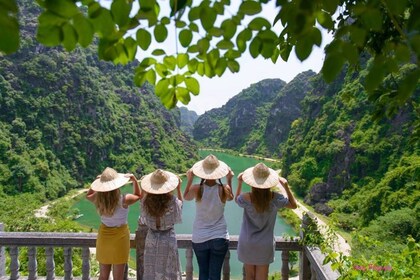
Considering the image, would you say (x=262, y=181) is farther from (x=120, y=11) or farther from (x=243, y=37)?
(x=120, y=11)

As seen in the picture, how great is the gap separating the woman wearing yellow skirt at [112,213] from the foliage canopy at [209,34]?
8.01 ft

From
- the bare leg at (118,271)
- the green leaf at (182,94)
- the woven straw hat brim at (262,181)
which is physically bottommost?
the bare leg at (118,271)

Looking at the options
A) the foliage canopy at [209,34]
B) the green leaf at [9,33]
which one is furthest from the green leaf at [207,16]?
the green leaf at [9,33]

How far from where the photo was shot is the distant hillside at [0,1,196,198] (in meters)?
49.1

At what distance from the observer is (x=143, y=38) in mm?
985

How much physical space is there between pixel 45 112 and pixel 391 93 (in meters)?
62.8

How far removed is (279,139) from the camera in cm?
10856

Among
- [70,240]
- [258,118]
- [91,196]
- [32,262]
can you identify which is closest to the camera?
[91,196]

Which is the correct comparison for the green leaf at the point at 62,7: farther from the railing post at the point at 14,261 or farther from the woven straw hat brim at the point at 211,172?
the railing post at the point at 14,261

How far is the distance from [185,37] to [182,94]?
0.56ft

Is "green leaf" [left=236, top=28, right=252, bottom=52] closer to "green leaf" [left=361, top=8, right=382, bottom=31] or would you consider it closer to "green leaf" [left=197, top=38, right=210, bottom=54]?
"green leaf" [left=197, top=38, right=210, bottom=54]

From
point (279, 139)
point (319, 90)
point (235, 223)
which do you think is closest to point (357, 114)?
point (319, 90)

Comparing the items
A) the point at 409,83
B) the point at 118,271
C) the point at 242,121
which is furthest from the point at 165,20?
the point at 242,121

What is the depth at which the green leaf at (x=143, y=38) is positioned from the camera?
0.98 meters
